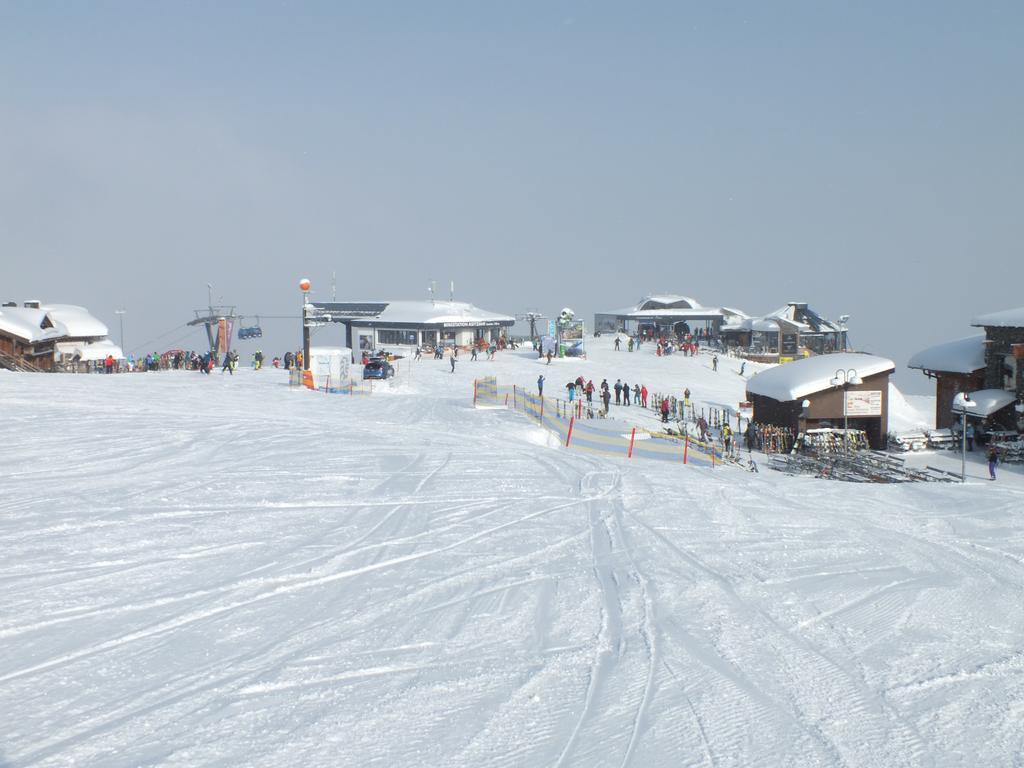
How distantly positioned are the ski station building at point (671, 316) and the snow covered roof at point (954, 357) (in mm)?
30296

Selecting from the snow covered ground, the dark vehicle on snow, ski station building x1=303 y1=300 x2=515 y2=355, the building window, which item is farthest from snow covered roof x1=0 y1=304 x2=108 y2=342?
the snow covered ground

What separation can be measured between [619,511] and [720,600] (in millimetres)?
4786

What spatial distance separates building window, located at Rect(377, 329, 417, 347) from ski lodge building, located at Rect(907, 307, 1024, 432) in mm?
31521

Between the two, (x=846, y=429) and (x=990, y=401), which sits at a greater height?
(x=990, y=401)

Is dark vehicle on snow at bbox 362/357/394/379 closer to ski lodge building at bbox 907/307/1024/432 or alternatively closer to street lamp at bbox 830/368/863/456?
street lamp at bbox 830/368/863/456

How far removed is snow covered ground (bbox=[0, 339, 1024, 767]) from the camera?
6113mm

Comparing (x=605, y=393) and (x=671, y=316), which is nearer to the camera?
(x=605, y=393)

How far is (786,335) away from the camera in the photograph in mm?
57500

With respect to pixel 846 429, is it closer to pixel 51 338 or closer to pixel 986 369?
pixel 986 369

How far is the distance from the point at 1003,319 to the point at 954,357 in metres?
3.13

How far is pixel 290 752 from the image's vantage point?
5.80 metres

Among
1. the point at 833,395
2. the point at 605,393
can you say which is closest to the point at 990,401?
the point at 833,395

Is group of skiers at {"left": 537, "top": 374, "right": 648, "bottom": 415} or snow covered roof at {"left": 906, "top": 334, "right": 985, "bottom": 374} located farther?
group of skiers at {"left": 537, "top": 374, "right": 648, "bottom": 415}

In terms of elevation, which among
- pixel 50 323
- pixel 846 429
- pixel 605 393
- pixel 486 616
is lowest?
pixel 486 616
